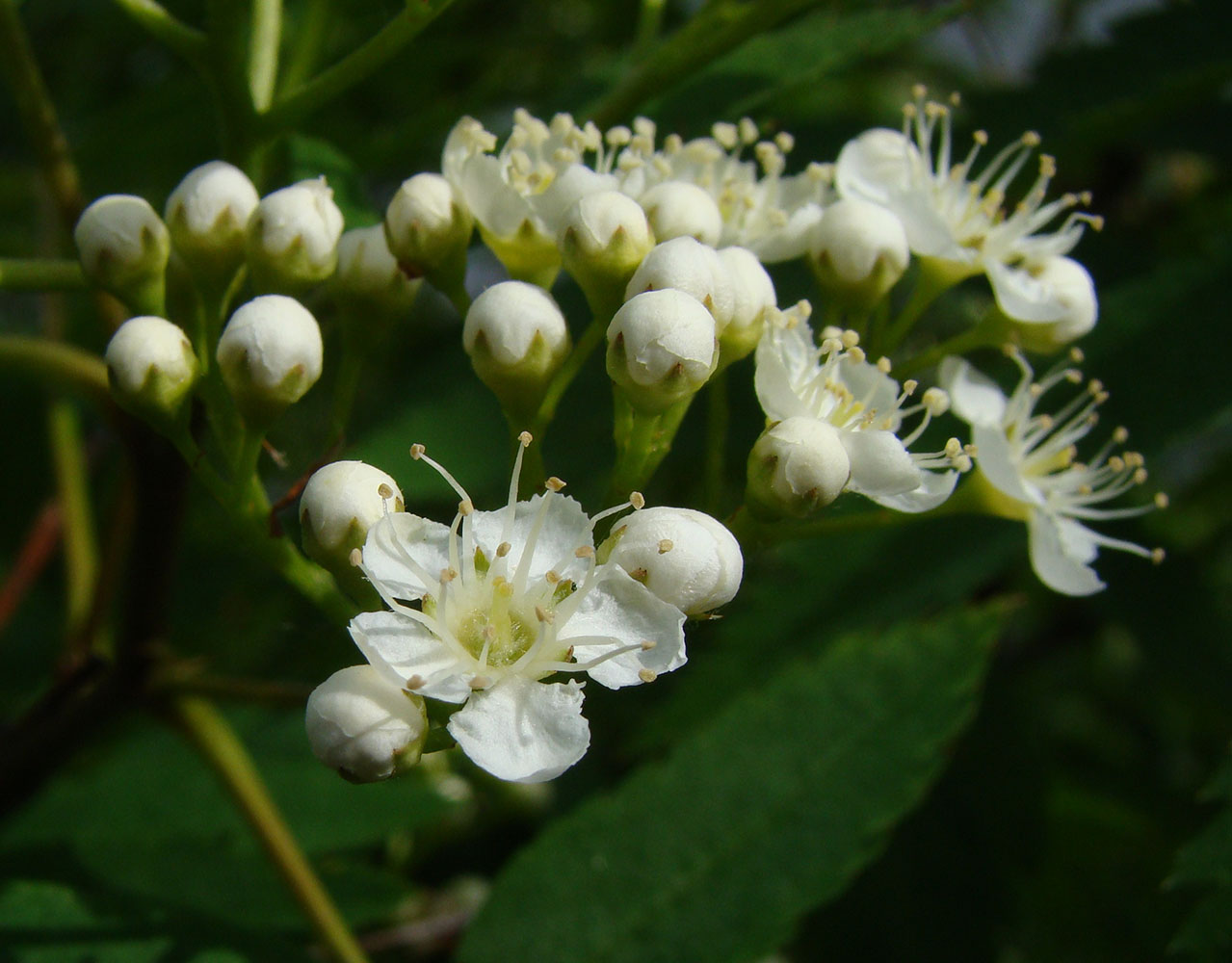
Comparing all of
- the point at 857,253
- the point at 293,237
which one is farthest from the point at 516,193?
the point at 857,253

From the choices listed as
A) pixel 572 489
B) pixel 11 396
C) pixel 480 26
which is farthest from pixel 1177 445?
pixel 480 26

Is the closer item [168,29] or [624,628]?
[624,628]

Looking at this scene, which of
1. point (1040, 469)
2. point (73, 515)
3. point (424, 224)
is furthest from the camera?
point (73, 515)

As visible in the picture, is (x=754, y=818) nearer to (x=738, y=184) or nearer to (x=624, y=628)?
(x=624, y=628)

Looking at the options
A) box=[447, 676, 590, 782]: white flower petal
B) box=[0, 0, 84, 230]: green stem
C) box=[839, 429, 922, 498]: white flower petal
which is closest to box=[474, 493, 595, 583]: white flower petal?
box=[447, 676, 590, 782]: white flower petal

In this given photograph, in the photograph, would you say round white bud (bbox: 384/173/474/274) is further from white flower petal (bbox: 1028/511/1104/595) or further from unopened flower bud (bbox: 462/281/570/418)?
white flower petal (bbox: 1028/511/1104/595)

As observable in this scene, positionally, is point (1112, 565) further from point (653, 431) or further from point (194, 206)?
point (194, 206)
